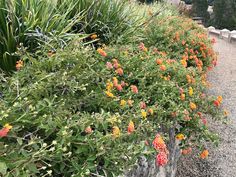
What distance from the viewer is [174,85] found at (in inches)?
123

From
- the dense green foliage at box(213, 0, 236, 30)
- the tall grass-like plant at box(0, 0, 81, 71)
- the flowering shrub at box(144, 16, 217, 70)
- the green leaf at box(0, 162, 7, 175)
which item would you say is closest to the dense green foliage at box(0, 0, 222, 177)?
the green leaf at box(0, 162, 7, 175)

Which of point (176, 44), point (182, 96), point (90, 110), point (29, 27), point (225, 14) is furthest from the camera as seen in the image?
point (225, 14)

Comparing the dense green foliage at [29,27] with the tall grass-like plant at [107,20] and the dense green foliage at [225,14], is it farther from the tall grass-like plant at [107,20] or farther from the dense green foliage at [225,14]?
the dense green foliage at [225,14]

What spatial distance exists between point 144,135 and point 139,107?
0.80 ft

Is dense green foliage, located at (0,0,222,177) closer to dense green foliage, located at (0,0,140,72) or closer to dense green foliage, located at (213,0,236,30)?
dense green foliage, located at (0,0,140,72)

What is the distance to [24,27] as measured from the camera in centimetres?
326

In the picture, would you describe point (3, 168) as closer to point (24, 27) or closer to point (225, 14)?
point (24, 27)

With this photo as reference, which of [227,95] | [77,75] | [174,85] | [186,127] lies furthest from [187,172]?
[227,95]

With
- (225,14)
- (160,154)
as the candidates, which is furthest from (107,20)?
(225,14)

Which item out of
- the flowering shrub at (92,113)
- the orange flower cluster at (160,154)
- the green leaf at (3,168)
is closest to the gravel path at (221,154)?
the flowering shrub at (92,113)

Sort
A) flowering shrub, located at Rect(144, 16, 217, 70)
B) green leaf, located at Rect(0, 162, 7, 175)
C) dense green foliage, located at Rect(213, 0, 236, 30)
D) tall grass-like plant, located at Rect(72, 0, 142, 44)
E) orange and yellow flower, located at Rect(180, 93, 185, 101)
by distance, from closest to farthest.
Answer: green leaf, located at Rect(0, 162, 7, 175), orange and yellow flower, located at Rect(180, 93, 185, 101), tall grass-like plant, located at Rect(72, 0, 142, 44), flowering shrub, located at Rect(144, 16, 217, 70), dense green foliage, located at Rect(213, 0, 236, 30)

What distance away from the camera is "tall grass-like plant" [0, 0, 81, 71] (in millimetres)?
3127

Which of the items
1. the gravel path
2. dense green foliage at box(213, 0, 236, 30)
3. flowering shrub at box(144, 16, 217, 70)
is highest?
flowering shrub at box(144, 16, 217, 70)

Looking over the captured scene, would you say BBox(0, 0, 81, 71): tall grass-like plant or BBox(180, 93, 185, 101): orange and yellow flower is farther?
BBox(0, 0, 81, 71): tall grass-like plant
